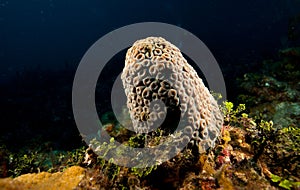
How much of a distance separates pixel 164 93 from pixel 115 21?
95.6 metres

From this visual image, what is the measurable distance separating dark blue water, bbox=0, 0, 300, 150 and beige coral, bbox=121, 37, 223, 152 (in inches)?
310

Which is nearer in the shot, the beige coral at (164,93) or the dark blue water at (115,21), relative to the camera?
the beige coral at (164,93)

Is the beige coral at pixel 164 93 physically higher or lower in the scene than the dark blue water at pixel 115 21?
lower

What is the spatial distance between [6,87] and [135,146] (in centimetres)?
2005

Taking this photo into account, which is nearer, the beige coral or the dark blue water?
the beige coral

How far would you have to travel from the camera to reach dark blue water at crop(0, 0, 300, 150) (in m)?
13.6

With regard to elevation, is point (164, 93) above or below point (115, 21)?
below

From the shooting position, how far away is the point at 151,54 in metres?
3.34

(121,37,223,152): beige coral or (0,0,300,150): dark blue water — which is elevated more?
(0,0,300,150): dark blue water

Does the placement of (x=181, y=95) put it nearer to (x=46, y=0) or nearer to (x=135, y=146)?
(x=135, y=146)

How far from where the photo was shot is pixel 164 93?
3.16m

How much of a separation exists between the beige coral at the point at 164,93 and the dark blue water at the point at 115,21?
7878 mm

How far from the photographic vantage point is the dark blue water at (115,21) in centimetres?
1364

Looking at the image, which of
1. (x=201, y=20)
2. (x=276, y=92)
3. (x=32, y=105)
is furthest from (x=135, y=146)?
(x=201, y=20)
